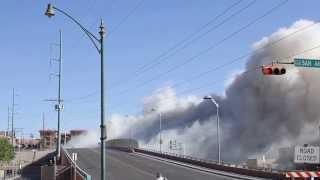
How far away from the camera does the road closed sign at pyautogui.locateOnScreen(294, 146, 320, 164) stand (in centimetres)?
3225

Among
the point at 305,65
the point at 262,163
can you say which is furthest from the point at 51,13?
the point at 262,163

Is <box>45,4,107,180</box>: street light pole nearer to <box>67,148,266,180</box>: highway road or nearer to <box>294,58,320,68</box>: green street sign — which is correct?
<box>294,58,320,68</box>: green street sign

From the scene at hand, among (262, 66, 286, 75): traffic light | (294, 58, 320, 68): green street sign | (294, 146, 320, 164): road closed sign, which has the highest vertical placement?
(294, 58, 320, 68): green street sign

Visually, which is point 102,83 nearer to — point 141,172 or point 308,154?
point 308,154

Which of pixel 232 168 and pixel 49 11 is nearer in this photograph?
pixel 49 11

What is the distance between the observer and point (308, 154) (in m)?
32.7

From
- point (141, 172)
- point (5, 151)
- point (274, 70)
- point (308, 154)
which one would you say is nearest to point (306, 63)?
point (274, 70)

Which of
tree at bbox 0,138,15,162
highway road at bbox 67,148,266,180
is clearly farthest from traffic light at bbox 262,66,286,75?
tree at bbox 0,138,15,162

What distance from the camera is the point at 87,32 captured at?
98.1 ft

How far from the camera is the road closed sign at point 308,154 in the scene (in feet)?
106

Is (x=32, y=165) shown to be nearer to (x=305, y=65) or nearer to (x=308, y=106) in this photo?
(x=308, y=106)

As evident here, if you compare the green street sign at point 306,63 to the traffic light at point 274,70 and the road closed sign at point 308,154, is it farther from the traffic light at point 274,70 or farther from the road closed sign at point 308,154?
the road closed sign at point 308,154

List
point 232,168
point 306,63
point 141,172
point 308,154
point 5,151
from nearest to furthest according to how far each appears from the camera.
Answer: point 306,63 < point 308,154 < point 232,168 < point 141,172 < point 5,151

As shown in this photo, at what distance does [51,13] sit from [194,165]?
59995 millimetres
